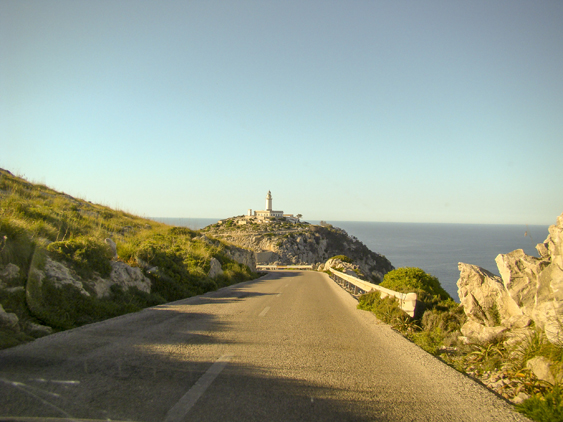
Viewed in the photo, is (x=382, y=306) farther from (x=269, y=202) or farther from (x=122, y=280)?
(x=269, y=202)

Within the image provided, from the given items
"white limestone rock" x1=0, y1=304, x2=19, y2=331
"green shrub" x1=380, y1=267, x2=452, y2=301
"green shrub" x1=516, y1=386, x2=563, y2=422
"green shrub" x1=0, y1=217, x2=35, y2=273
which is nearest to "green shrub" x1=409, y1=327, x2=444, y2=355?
"green shrub" x1=380, y1=267, x2=452, y2=301

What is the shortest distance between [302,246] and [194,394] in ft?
329

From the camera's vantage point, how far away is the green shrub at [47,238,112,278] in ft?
31.6

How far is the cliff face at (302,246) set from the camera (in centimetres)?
9331

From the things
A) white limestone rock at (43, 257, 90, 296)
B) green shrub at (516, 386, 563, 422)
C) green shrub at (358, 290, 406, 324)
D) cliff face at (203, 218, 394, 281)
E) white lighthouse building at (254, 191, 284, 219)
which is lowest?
cliff face at (203, 218, 394, 281)

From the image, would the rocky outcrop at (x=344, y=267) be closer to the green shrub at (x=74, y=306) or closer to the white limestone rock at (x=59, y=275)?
Answer: the green shrub at (x=74, y=306)

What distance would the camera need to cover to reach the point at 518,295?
5.91 meters

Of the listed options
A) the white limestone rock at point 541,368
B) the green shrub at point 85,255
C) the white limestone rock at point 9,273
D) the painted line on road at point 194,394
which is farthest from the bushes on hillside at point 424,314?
the white limestone rock at point 9,273

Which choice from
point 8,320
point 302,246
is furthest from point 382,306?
point 302,246

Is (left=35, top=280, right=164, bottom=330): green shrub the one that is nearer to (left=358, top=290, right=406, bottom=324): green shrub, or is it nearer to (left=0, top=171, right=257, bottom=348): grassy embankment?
(left=0, top=171, right=257, bottom=348): grassy embankment

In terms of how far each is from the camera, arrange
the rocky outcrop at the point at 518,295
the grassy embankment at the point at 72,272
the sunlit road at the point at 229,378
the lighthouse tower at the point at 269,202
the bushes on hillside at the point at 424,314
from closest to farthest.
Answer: the sunlit road at the point at 229,378, the rocky outcrop at the point at 518,295, the grassy embankment at the point at 72,272, the bushes on hillside at the point at 424,314, the lighthouse tower at the point at 269,202

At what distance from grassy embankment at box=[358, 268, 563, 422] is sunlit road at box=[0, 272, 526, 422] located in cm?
39

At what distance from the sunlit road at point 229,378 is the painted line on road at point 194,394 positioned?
2 cm

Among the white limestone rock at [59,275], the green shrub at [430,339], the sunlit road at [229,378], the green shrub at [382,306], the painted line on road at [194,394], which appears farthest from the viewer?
the green shrub at [382,306]
